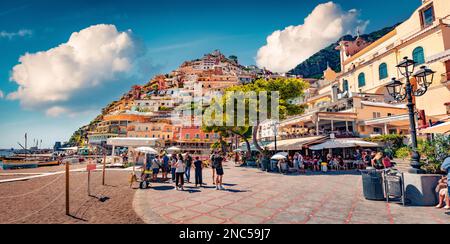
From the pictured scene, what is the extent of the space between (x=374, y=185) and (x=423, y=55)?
78.9ft

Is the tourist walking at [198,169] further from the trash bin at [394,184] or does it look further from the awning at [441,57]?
the awning at [441,57]

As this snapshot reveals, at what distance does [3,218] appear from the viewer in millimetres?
5129

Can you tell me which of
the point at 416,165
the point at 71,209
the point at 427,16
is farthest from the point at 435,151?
the point at 427,16

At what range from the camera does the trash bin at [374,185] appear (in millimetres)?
5887

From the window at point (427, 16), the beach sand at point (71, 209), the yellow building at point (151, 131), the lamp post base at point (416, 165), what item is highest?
the window at point (427, 16)

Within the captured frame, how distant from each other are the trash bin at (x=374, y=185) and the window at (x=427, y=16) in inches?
997

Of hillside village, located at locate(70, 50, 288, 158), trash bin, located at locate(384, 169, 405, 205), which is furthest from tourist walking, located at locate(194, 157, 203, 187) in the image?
hillside village, located at locate(70, 50, 288, 158)

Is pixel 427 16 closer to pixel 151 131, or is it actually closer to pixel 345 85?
pixel 345 85

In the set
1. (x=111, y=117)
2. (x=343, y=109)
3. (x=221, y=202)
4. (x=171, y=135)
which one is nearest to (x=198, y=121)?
(x=171, y=135)

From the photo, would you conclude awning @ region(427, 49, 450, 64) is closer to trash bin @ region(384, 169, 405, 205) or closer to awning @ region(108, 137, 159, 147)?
Answer: trash bin @ region(384, 169, 405, 205)

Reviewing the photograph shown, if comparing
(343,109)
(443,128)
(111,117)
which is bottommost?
(443,128)

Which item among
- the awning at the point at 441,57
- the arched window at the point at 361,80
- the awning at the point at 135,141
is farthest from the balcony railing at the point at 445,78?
the awning at the point at 135,141
